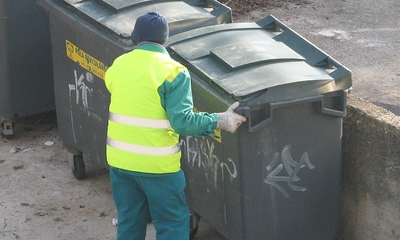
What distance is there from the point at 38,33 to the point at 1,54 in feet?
1.17

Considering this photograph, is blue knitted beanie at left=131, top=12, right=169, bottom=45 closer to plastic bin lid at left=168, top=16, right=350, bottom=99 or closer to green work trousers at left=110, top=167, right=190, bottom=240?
plastic bin lid at left=168, top=16, right=350, bottom=99

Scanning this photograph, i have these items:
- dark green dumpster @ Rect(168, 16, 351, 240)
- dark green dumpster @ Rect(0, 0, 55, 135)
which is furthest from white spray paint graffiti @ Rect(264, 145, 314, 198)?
dark green dumpster @ Rect(0, 0, 55, 135)

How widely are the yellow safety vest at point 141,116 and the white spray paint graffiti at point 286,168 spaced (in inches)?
22.0

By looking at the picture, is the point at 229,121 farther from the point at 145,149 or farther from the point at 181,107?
the point at 145,149

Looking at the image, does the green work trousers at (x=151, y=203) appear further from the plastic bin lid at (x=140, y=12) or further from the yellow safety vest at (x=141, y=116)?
the plastic bin lid at (x=140, y=12)

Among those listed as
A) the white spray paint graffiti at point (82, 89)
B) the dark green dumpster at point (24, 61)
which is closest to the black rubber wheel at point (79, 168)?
the white spray paint graffiti at point (82, 89)

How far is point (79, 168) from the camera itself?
5.69m

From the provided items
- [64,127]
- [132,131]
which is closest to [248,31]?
[132,131]

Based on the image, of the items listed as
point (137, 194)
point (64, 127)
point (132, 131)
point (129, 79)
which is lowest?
point (64, 127)

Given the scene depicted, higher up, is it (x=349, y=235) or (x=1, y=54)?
(x=1, y=54)

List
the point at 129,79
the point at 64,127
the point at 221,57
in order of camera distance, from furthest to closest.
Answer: the point at 64,127 < the point at 221,57 < the point at 129,79

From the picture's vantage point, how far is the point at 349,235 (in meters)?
4.52

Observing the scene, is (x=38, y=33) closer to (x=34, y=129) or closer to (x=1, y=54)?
(x=1, y=54)

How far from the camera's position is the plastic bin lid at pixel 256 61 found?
387 cm
